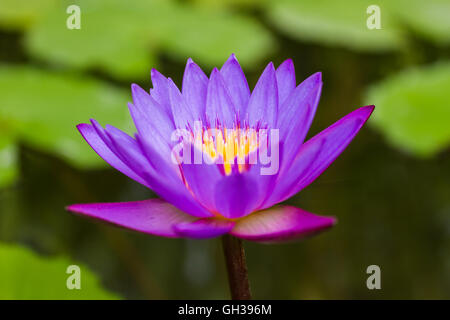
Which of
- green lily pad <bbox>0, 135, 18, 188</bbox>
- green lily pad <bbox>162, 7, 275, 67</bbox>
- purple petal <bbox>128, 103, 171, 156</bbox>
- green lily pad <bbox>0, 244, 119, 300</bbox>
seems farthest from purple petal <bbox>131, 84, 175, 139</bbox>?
green lily pad <bbox>162, 7, 275, 67</bbox>

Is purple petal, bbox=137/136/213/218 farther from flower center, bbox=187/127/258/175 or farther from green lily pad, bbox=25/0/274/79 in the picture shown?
green lily pad, bbox=25/0/274/79

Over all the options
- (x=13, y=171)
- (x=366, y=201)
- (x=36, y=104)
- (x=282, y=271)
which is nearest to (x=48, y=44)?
(x=36, y=104)

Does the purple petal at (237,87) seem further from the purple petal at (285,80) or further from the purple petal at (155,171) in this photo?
the purple petal at (155,171)

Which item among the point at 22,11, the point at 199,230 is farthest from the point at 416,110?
the point at 22,11

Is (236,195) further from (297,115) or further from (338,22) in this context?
(338,22)

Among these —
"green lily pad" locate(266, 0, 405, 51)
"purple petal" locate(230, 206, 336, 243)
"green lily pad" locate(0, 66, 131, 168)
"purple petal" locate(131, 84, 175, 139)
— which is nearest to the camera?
"purple petal" locate(230, 206, 336, 243)
